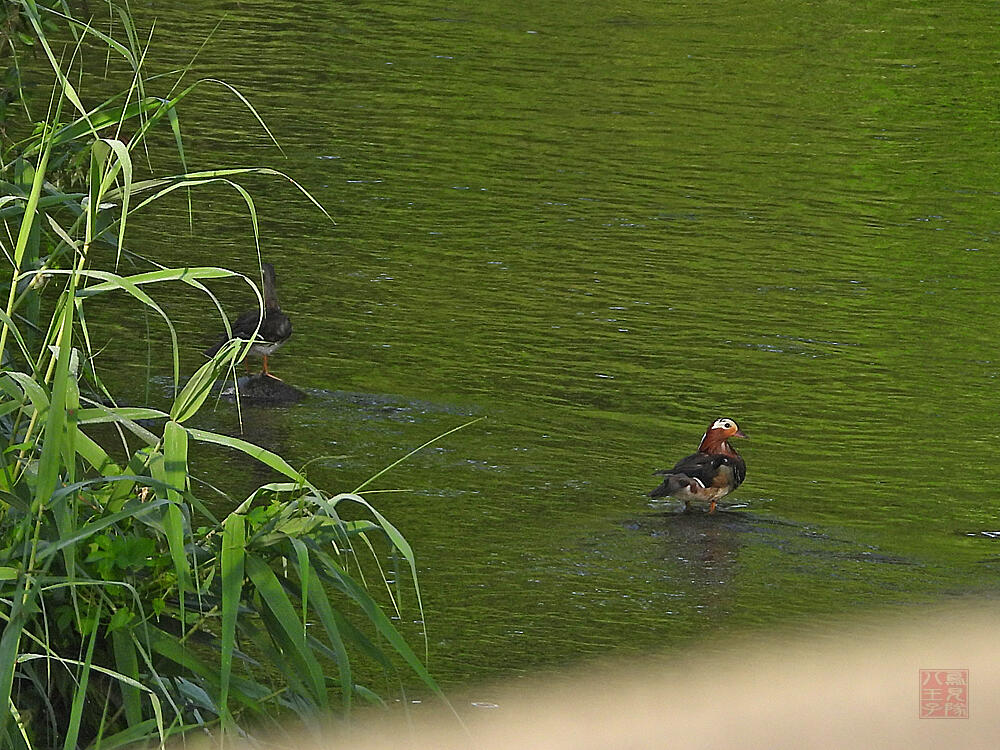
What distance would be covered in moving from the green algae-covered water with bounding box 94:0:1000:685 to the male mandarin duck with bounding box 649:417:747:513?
16 cm

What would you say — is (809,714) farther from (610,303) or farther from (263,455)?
(610,303)

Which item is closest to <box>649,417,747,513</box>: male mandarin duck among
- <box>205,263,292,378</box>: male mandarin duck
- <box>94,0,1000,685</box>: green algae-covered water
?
<box>94,0,1000,685</box>: green algae-covered water

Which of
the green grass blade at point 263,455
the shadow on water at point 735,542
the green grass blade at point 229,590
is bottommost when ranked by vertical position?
the shadow on water at point 735,542

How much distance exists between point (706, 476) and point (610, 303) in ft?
9.92

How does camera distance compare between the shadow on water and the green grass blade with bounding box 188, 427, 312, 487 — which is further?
the shadow on water

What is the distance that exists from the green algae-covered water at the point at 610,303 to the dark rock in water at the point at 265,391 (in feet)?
0.35

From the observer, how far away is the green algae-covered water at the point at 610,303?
622 cm

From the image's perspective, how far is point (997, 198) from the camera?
39.4ft

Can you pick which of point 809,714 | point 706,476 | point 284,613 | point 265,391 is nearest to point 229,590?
point 284,613

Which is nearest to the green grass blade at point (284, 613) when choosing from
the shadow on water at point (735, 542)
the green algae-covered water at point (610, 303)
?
the green algae-covered water at point (610, 303)

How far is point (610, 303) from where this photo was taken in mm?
9383

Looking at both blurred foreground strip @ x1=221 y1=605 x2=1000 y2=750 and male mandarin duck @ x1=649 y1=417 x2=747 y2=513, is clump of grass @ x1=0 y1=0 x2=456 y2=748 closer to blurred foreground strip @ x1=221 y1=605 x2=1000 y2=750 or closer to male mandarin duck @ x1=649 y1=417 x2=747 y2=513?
blurred foreground strip @ x1=221 y1=605 x2=1000 y2=750

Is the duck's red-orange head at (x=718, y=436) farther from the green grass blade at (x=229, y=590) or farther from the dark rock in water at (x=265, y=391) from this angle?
the green grass blade at (x=229, y=590)

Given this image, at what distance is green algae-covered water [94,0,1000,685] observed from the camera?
6219mm
